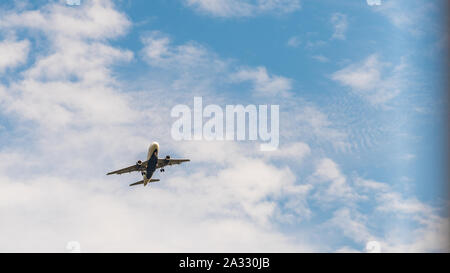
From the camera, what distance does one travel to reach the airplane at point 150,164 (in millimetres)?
93369

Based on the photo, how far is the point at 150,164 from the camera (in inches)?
3809

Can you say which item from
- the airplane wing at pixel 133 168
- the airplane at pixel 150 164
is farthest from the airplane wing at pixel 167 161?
the airplane wing at pixel 133 168

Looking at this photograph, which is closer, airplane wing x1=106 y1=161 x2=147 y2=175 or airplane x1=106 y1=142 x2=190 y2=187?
airplane x1=106 y1=142 x2=190 y2=187

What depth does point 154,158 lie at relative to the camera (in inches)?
3720

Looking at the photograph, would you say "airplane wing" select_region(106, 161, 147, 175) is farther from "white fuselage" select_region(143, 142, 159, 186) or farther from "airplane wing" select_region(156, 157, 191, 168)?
"airplane wing" select_region(156, 157, 191, 168)

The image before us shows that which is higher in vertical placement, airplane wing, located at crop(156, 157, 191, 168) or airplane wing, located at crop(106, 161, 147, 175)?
airplane wing, located at crop(156, 157, 191, 168)

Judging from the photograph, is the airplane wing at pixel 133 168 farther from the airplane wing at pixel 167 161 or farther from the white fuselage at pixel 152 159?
the airplane wing at pixel 167 161

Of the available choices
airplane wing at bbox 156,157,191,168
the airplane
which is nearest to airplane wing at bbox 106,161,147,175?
the airplane

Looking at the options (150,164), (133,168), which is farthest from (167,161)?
(133,168)

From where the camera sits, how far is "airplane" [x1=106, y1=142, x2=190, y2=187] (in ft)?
306
